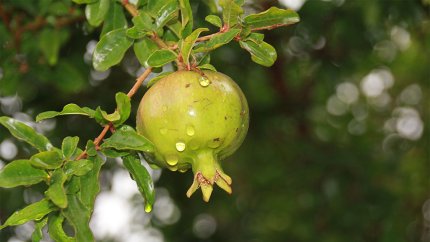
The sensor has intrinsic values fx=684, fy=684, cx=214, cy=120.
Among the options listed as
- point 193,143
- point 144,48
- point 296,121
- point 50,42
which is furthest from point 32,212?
point 296,121

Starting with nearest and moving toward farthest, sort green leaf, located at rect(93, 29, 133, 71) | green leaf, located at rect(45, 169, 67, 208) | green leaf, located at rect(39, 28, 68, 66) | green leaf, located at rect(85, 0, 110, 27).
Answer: green leaf, located at rect(45, 169, 67, 208) → green leaf, located at rect(93, 29, 133, 71) → green leaf, located at rect(85, 0, 110, 27) → green leaf, located at rect(39, 28, 68, 66)

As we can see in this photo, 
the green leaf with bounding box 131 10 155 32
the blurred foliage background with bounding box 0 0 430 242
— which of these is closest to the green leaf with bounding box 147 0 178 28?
the green leaf with bounding box 131 10 155 32

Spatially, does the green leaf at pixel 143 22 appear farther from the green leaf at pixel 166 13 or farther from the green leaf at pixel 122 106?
the green leaf at pixel 122 106

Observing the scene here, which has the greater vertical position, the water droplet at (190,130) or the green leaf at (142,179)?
the water droplet at (190,130)

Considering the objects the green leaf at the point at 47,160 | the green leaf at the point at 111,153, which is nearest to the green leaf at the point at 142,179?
the green leaf at the point at 111,153

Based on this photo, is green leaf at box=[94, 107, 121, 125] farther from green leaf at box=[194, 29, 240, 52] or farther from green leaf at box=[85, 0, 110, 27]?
green leaf at box=[85, 0, 110, 27]

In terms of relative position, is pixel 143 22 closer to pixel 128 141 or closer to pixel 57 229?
pixel 128 141

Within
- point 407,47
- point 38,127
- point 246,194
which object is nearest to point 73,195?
point 38,127
